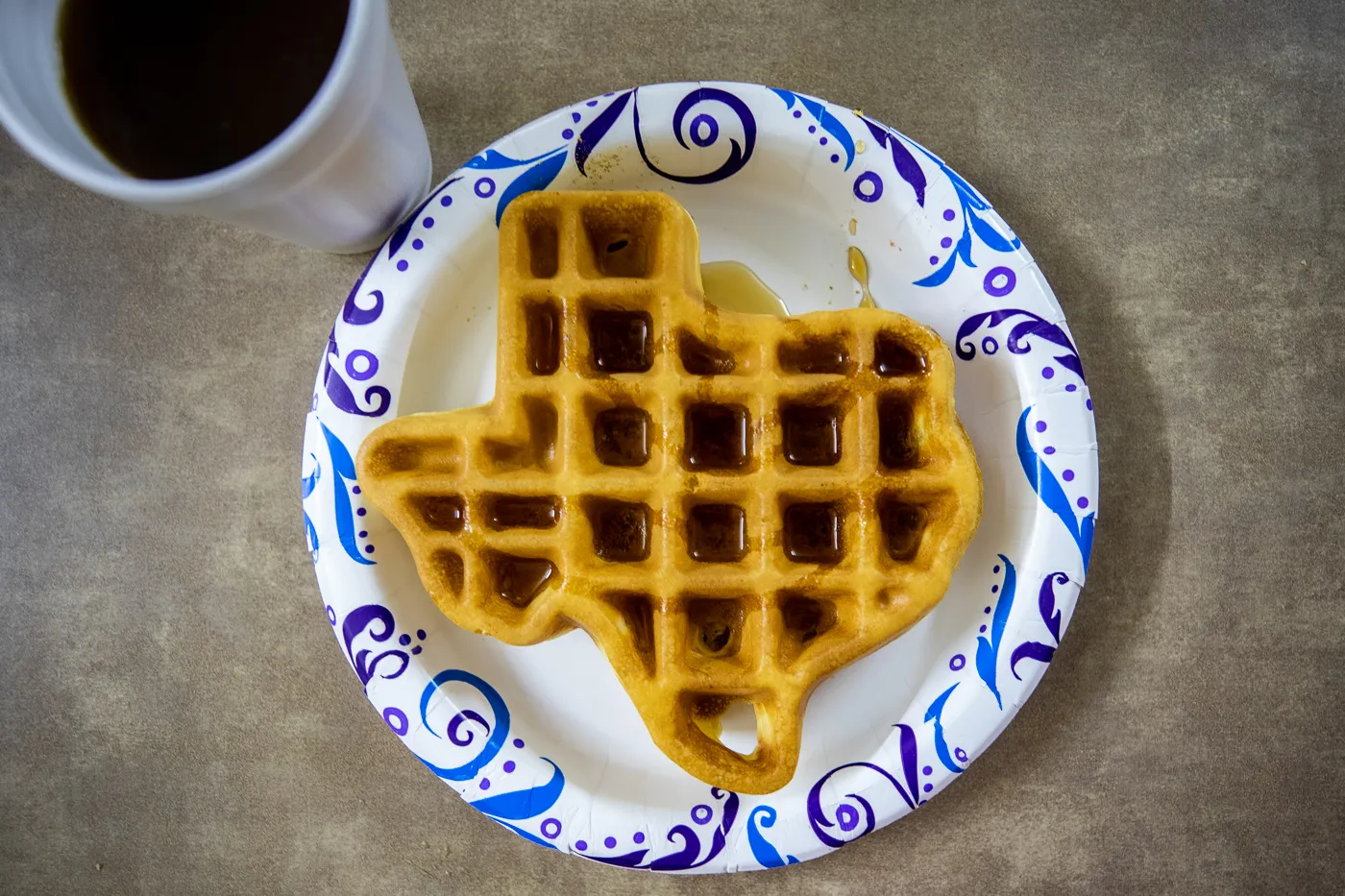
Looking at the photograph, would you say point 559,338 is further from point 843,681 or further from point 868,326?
point 843,681

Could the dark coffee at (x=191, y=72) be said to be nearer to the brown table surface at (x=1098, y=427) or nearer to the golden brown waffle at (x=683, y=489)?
the golden brown waffle at (x=683, y=489)

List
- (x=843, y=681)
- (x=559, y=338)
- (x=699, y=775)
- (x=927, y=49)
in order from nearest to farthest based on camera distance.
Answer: (x=699, y=775) → (x=559, y=338) → (x=843, y=681) → (x=927, y=49)

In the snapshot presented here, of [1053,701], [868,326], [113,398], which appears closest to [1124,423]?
[1053,701]

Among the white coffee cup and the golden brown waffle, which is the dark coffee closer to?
the white coffee cup

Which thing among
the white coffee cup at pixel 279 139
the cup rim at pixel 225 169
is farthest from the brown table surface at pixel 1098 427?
the cup rim at pixel 225 169

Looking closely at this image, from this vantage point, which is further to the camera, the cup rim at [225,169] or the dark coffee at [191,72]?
the dark coffee at [191,72]

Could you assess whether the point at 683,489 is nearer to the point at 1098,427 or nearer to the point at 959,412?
the point at 959,412

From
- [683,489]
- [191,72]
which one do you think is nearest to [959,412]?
[683,489]
